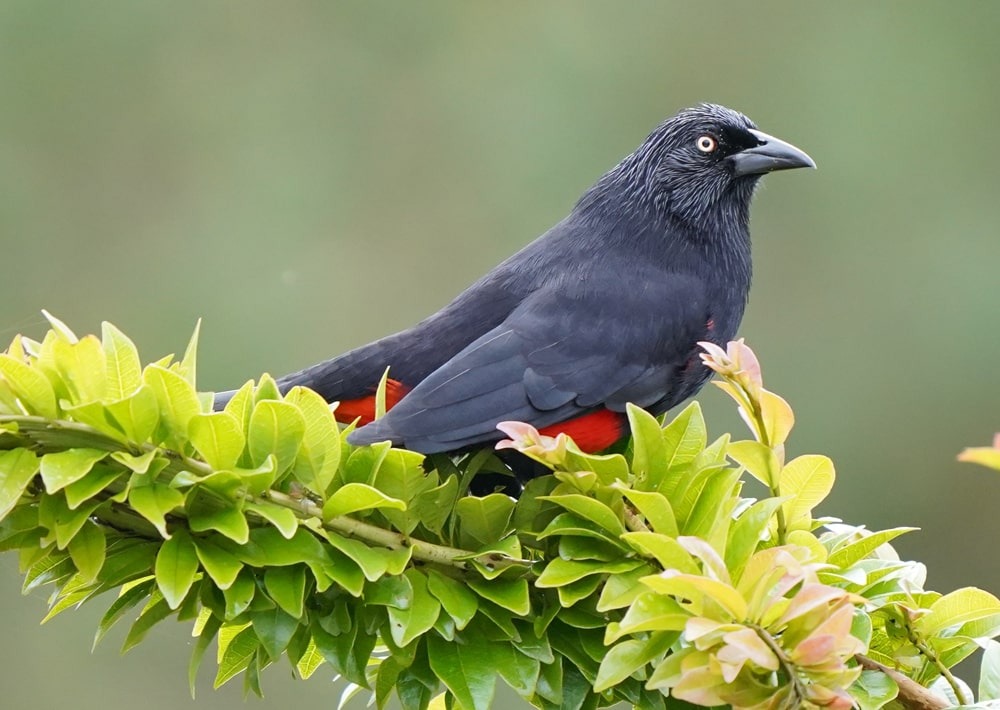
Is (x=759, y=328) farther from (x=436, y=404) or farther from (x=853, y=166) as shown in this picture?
(x=436, y=404)

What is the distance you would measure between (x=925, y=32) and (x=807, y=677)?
7.66 m

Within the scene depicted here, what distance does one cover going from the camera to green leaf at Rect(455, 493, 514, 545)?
56.4 inches

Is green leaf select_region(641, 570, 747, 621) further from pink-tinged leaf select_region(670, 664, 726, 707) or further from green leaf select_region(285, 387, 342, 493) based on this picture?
green leaf select_region(285, 387, 342, 493)

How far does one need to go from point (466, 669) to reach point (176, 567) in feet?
1.10

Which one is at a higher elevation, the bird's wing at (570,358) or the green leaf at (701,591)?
the green leaf at (701,591)

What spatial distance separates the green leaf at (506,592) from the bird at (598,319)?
1.53ft

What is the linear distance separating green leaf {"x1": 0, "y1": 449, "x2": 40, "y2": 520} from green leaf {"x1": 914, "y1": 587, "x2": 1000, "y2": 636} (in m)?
0.97

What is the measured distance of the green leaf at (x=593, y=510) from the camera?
4.46ft

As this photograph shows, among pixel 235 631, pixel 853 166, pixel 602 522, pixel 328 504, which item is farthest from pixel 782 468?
pixel 853 166

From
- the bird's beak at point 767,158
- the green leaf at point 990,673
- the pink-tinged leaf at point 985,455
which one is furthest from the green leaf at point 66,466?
the bird's beak at point 767,158

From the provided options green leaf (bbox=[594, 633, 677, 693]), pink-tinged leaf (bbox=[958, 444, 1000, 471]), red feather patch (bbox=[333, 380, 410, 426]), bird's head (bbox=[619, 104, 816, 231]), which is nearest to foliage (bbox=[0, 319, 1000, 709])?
green leaf (bbox=[594, 633, 677, 693])

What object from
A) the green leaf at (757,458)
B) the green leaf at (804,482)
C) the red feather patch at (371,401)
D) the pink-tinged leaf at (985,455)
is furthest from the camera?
the red feather patch at (371,401)

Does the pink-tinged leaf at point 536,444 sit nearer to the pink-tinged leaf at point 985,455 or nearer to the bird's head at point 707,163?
the pink-tinged leaf at point 985,455

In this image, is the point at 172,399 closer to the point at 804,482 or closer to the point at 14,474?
the point at 14,474
